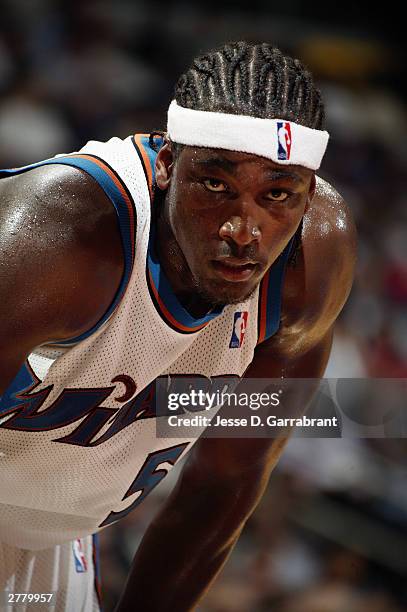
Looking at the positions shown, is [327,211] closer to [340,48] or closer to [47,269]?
[47,269]

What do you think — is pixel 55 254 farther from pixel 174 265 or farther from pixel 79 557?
pixel 79 557

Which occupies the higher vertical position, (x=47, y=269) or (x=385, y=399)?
(x=47, y=269)

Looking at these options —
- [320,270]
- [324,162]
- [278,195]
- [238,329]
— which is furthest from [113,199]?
[324,162]

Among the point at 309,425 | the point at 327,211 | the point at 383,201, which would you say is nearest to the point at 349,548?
the point at 309,425

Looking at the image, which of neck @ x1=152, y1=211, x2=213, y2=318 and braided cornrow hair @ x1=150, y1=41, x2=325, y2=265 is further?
neck @ x1=152, y1=211, x2=213, y2=318

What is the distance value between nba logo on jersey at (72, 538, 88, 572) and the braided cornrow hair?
111cm

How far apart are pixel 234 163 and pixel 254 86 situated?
0.40 feet

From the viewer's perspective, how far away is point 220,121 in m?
1.52

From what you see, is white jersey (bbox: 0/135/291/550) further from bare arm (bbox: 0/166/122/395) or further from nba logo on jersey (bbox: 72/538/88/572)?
nba logo on jersey (bbox: 72/538/88/572)

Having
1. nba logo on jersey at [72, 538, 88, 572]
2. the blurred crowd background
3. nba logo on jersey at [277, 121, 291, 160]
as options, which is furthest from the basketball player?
the blurred crowd background

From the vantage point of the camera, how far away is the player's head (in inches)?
59.5

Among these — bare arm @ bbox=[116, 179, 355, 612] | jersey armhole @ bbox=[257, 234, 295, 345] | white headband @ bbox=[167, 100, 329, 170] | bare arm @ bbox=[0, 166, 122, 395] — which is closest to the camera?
bare arm @ bbox=[0, 166, 122, 395]

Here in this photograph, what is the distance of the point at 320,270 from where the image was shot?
75.0 inches

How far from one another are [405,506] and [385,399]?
1449mm
